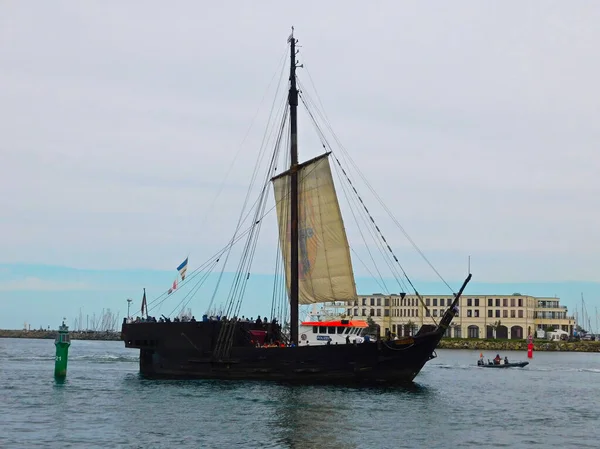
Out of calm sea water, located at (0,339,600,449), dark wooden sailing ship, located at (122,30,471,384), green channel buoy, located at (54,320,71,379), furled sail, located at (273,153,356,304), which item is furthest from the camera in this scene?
furled sail, located at (273,153,356,304)

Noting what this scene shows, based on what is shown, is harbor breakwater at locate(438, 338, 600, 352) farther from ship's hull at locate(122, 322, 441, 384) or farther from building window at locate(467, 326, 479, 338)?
ship's hull at locate(122, 322, 441, 384)

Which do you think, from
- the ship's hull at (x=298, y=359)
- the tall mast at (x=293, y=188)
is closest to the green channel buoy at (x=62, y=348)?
the ship's hull at (x=298, y=359)

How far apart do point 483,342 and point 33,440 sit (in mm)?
129266

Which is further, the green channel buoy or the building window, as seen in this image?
the building window

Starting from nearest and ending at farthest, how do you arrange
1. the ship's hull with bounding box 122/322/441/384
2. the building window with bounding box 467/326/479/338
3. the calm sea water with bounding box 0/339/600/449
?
the calm sea water with bounding box 0/339/600/449
the ship's hull with bounding box 122/322/441/384
the building window with bounding box 467/326/479/338

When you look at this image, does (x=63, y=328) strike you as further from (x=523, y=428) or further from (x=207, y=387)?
(x=523, y=428)

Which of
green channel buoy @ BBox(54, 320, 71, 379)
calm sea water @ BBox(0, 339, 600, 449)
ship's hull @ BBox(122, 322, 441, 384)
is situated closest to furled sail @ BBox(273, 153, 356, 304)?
ship's hull @ BBox(122, 322, 441, 384)

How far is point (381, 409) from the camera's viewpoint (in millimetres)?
37656

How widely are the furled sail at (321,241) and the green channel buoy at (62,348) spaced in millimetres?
14872

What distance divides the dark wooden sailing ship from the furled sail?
6 centimetres

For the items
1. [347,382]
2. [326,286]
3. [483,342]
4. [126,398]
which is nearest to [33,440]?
[126,398]

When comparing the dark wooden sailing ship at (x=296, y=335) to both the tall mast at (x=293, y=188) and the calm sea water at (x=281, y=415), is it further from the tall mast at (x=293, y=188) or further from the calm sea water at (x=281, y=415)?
the calm sea water at (x=281, y=415)

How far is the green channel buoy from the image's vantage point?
50.2 meters

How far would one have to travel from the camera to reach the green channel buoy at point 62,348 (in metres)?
50.2
